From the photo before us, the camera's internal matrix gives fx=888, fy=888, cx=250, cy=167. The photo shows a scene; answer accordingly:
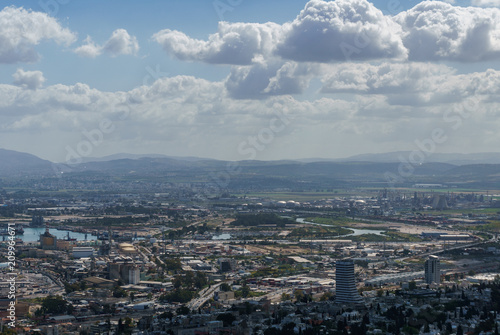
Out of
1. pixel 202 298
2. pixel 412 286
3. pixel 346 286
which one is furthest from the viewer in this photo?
pixel 412 286

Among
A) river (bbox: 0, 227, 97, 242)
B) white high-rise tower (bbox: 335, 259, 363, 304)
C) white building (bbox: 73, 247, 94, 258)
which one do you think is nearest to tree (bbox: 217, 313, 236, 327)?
white high-rise tower (bbox: 335, 259, 363, 304)

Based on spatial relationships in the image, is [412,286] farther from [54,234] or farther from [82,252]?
[54,234]

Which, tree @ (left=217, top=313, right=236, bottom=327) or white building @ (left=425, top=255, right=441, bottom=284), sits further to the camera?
white building @ (left=425, top=255, right=441, bottom=284)

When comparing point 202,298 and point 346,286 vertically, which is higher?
point 346,286

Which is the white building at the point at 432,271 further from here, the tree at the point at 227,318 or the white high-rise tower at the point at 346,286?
the tree at the point at 227,318

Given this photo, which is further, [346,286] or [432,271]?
[432,271]

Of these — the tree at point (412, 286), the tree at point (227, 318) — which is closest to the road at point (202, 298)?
the tree at point (227, 318)

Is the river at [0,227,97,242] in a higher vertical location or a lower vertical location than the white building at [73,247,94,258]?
lower

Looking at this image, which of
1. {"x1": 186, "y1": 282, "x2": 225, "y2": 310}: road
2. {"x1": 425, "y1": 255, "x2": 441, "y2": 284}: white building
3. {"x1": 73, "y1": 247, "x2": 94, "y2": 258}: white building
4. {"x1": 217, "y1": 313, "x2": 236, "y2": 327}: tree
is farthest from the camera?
{"x1": 73, "y1": 247, "x2": 94, "y2": 258}: white building

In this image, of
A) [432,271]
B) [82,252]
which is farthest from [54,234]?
[432,271]

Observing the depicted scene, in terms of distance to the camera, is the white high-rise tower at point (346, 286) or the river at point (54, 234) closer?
the white high-rise tower at point (346, 286)

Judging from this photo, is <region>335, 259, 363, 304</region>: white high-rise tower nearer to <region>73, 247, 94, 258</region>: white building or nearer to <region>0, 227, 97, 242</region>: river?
<region>73, 247, 94, 258</region>: white building
